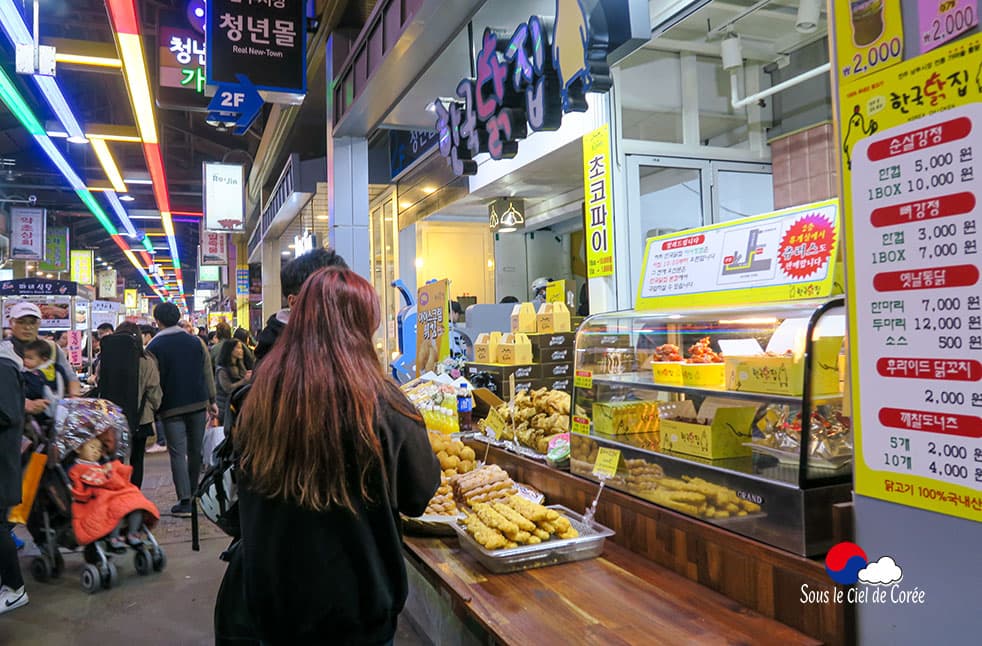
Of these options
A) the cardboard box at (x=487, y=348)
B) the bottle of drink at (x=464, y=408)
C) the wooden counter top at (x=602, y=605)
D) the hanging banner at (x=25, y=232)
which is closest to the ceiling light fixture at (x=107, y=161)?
the hanging banner at (x=25, y=232)

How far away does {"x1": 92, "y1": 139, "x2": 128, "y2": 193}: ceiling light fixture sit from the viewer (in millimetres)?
11102

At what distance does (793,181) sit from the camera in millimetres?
6516

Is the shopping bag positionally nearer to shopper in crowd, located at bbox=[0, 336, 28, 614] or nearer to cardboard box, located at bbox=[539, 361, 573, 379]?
shopper in crowd, located at bbox=[0, 336, 28, 614]

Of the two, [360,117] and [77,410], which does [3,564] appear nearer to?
[77,410]

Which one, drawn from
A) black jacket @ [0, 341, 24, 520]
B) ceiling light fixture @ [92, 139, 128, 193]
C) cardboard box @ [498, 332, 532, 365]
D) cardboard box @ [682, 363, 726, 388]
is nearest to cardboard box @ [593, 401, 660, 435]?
cardboard box @ [682, 363, 726, 388]

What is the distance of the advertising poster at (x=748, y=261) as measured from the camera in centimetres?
244

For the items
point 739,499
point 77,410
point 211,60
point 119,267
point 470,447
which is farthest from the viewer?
point 119,267

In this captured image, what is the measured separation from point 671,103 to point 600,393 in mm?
4249

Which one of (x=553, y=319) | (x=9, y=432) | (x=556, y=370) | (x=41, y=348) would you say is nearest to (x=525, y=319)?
(x=553, y=319)

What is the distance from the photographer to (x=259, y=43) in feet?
20.7

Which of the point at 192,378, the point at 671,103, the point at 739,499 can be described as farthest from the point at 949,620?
the point at 192,378

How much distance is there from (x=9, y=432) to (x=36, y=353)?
6.37 feet

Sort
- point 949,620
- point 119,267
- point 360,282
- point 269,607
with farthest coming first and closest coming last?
1. point 119,267
2. point 360,282
3. point 269,607
4. point 949,620

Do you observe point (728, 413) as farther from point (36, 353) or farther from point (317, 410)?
point (36, 353)
